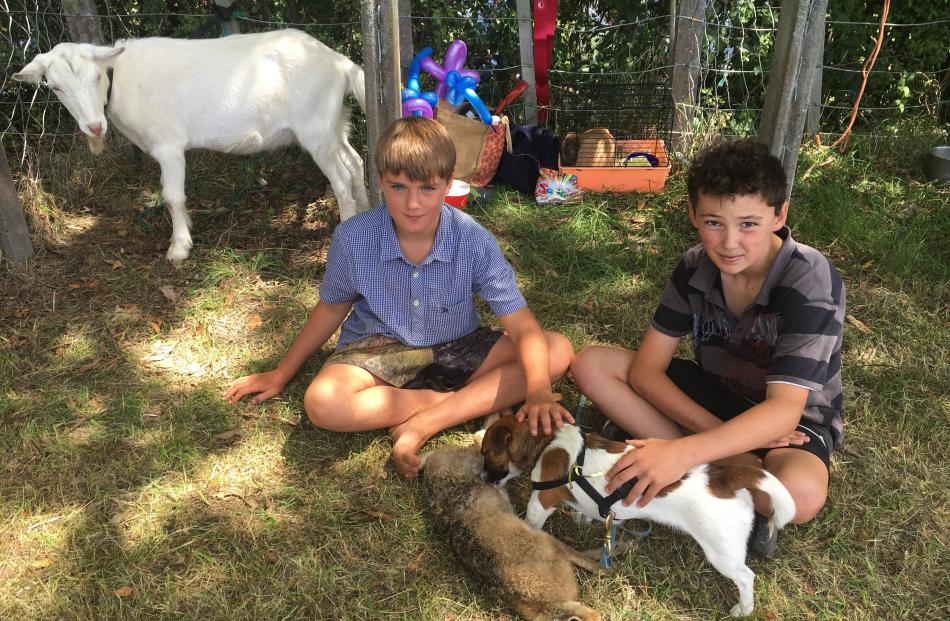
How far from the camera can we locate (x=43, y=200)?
475 cm

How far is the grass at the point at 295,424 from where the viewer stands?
2.45 m

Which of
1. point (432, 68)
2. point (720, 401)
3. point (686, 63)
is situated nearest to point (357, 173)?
point (432, 68)

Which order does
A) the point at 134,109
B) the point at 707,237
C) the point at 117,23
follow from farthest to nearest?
the point at 117,23
the point at 134,109
the point at 707,237

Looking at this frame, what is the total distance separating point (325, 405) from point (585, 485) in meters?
1.16

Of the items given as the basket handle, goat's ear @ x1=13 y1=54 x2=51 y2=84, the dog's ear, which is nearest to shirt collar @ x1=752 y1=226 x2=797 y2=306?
the dog's ear

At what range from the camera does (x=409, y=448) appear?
2.80 m

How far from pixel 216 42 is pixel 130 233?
144 centimetres

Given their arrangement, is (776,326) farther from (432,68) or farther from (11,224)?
(11,224)

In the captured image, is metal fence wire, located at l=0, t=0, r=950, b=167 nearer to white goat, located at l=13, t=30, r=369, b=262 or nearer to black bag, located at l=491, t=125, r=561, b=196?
black bag, located at l=491, t=125, r=561, b=196

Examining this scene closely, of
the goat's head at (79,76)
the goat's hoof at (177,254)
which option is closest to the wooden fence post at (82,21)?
the goat's head at (79,76)

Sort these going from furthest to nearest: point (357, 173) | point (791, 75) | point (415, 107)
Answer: point (357, 173) → point (415, 107) → point (791, 75)

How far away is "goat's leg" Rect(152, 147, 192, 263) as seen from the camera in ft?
13.8

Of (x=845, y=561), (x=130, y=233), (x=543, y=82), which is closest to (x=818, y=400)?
(x=845, y=561)

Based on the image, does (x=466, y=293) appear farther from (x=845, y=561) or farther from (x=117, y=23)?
(x=117, y=23)
